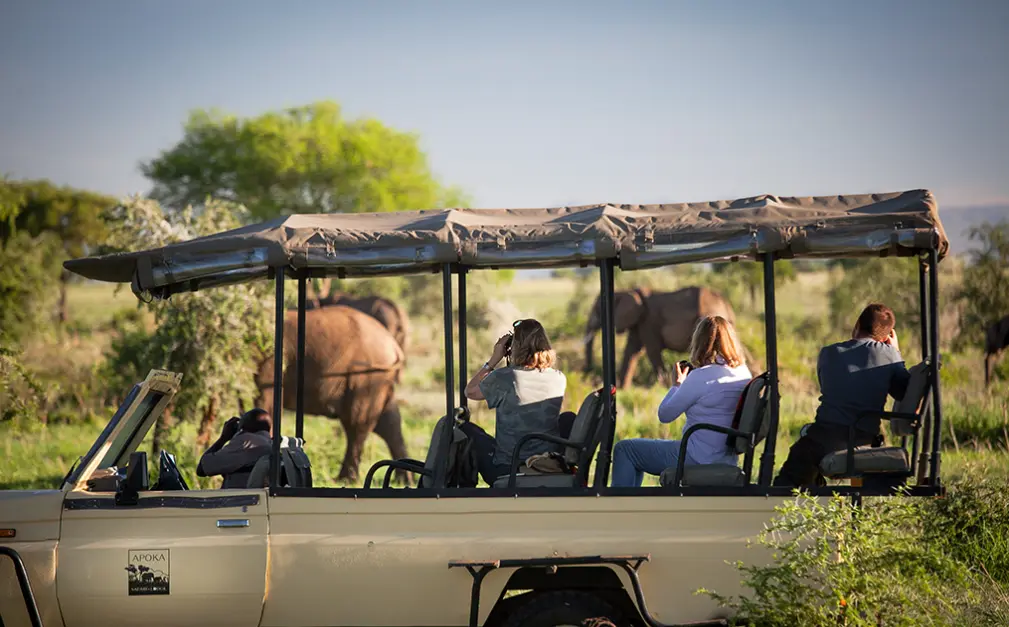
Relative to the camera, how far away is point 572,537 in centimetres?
507

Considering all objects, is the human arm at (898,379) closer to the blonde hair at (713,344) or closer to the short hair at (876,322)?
the short hair at (876,322)

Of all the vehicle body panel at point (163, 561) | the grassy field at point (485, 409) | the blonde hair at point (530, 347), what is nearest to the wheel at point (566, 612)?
the vehicle body panel at point (163, 561)

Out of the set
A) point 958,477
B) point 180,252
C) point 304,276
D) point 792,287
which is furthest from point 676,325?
point 792,287

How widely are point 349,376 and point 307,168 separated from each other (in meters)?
19.2

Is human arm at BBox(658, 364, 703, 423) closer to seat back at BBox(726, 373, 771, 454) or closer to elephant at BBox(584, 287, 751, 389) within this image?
seat back at BBox(726, 373, 771, 454)

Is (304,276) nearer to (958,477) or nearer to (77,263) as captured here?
(77,263)

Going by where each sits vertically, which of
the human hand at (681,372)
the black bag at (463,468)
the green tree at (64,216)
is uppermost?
the green tree at (64,216)

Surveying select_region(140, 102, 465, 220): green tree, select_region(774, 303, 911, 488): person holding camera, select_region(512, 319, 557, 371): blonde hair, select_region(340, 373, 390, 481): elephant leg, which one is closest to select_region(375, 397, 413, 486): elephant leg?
select_region(340, 373, 390, 481): elephant leg

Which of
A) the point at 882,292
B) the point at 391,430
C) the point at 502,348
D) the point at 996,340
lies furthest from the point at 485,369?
the point at 882,292

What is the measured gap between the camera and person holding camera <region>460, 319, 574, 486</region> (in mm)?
5906

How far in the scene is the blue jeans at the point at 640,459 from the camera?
5836mm

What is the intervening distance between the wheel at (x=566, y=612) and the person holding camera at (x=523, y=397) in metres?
0.86

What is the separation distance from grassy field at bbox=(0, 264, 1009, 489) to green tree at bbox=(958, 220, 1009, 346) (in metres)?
0.60

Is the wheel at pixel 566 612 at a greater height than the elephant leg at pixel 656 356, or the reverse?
the elephant leg at pixel 656 356
